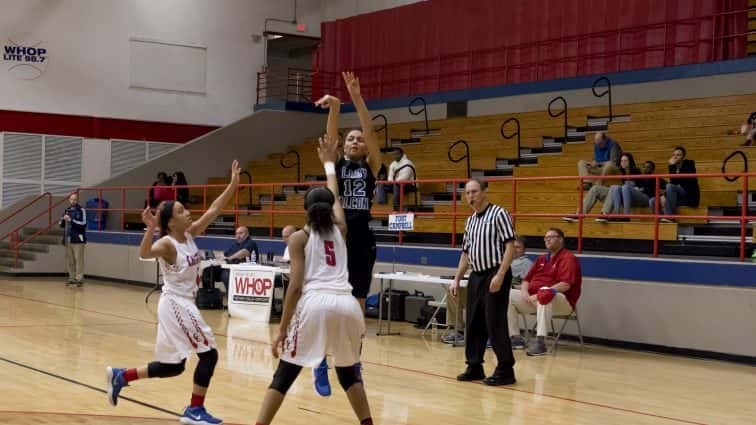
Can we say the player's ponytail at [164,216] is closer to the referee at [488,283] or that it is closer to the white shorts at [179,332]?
the white shorts at [179,332]

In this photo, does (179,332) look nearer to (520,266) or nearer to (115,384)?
(115,384)

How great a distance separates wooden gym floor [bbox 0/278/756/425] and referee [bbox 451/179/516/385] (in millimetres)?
301

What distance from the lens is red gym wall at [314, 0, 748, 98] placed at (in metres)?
20.2

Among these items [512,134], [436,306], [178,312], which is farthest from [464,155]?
[178,312]

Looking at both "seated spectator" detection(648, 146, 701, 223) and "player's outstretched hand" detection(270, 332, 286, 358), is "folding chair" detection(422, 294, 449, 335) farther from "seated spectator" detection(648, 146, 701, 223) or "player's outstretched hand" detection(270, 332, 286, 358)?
"player's outstretched hand" detection(270, 332, 286, 358)

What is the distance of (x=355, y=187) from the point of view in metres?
7.50

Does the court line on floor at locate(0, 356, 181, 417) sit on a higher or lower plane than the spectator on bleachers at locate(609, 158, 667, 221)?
lower

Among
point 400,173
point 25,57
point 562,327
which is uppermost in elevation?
point 25,57

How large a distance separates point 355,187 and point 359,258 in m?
0.53

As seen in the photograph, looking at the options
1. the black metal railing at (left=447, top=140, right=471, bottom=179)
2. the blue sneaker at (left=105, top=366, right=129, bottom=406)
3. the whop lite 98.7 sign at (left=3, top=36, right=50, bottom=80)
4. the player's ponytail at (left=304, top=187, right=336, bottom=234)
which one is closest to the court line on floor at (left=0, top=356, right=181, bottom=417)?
the blue sneaker at (left=105, top=366, right=129, bottom=406)

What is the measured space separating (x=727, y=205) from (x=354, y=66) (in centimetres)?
1524

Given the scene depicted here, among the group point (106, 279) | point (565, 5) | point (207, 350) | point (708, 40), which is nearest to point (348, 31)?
point (565, 5)

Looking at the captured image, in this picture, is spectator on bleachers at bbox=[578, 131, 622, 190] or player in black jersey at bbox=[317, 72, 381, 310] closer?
player in black jersey at bbox=[317, 72, 381, 310]

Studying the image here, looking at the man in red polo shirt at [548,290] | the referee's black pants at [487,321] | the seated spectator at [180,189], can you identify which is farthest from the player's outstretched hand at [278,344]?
the seated spectator at [180,189]
